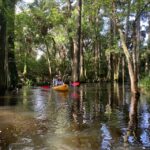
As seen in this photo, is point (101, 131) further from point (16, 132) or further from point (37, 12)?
point (37, 12)

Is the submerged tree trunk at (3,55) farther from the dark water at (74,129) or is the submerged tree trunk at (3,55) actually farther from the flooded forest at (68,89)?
the dark water at (74,129)

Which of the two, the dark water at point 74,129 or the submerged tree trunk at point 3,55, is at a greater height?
the submerged tree trunk at point 3,55

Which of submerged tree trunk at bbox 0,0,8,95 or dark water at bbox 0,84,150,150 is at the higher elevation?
submerged tree trunk at bbox 0,0,8,95

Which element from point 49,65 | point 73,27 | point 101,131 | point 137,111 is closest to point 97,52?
point 49,65

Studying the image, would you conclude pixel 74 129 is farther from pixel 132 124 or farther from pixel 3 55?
pixel 3 55

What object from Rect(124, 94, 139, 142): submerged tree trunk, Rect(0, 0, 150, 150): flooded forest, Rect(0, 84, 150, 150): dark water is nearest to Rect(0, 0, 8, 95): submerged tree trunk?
Rect(0, 0, 150, 150): flooded forest

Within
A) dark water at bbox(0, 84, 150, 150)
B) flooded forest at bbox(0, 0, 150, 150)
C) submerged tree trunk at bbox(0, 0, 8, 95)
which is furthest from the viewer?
submerged tree trunk at bbox(0, 0, 8, 95)

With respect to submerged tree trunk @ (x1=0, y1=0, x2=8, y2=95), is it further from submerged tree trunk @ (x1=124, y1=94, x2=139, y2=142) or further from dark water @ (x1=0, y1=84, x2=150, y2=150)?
submerged tree trunk @ (x1=124, y1=94, x2=139, y2=142)

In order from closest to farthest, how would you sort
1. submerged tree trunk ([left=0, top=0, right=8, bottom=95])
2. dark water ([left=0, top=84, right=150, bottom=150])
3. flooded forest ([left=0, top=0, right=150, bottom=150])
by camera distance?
dark water ([left=0, top=84, right=150, bottom=150]) < flooded forest ([left=0, top=0, right=150, bottom=150]) < submerged tree trunk ([left=0, top=0, right=8, bottom=95])

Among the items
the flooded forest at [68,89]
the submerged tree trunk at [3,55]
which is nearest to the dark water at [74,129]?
the flooded forest at [68,89]

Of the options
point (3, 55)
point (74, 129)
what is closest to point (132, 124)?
point (74, 129)

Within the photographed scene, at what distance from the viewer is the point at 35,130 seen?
37.8 ft

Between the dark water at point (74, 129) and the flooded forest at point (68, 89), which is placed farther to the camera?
the flooded forest at point (68, 89)

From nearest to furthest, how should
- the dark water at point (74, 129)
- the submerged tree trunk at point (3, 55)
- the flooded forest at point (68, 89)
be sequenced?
the dark water at point (74, 129), the flooded forest at point (68, 89), the submerged tree trunk at point (3, 55)
